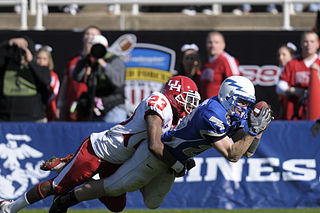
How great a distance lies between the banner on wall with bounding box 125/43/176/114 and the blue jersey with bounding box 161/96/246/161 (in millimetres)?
4203

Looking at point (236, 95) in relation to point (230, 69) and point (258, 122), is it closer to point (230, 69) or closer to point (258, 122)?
point (258, 122)

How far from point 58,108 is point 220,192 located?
107 inches

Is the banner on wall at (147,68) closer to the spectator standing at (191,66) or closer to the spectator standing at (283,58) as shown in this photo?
the spectator standing at (191,66)

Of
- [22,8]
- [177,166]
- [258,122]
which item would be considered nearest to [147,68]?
[22,8]

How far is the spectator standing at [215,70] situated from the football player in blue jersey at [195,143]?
2.77 metres

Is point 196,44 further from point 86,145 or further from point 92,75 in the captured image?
point 86,145

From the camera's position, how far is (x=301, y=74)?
9414 millimetres

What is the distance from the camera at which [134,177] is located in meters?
6.62

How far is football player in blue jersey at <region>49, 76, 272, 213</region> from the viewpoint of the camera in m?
6.02

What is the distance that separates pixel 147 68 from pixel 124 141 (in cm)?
424

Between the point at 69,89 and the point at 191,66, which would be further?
the point at 69,89

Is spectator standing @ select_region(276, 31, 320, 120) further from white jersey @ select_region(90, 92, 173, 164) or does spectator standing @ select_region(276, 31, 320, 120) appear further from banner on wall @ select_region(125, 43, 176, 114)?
white jersey @ select_region(90, 92, 173, 164)

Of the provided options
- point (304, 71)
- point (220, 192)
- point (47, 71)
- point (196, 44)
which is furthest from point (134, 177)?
point (196, 44)

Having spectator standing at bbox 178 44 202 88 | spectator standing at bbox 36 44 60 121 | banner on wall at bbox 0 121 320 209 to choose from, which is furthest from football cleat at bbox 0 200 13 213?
spectator standing at bbox 178 44 202 88
